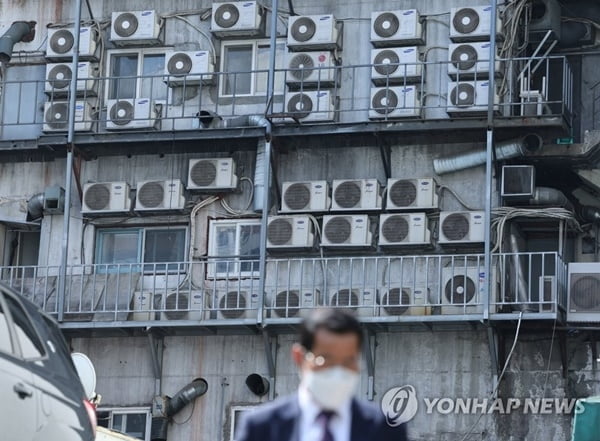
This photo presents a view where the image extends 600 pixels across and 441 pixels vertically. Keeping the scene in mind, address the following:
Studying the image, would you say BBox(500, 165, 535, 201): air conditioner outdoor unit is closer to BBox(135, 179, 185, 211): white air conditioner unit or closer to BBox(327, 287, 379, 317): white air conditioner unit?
BBox(327, 287, 379, 317): white air conditioner unit

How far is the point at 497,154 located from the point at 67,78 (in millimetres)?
7428

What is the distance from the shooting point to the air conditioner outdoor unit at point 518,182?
27844mm

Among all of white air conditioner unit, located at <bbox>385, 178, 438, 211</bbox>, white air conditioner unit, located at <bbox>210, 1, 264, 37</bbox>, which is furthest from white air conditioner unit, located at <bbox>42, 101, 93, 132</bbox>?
white air conditioner unit, located at <bbox>385, 178, 438, 211</bbox>

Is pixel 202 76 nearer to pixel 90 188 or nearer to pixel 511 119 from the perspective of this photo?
pixel 90 188

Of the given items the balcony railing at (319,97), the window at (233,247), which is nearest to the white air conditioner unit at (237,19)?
the balcony railing at (319,97)

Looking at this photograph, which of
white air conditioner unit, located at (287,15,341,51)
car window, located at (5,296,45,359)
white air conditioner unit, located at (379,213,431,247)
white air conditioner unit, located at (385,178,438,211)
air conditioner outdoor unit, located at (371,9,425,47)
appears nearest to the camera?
car window, located at (5,296,45,359)

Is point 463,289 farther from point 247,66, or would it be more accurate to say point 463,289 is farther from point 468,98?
point 247,66

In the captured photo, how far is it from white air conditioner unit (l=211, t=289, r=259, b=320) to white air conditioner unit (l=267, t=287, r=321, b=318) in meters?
0.34

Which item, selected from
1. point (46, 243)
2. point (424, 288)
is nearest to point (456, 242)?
point (424, 288)

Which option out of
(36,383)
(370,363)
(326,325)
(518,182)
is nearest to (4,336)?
(36,383)

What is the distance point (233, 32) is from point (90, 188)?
3428mm

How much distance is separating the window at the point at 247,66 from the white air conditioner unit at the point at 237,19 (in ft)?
1.16

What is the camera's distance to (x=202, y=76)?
30.1 metres

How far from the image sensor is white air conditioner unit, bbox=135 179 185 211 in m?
29.9
